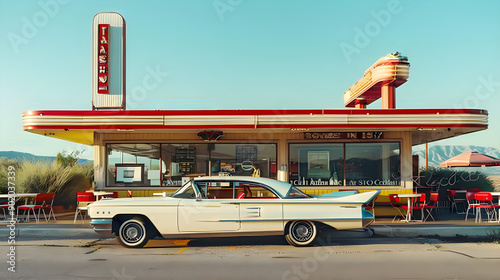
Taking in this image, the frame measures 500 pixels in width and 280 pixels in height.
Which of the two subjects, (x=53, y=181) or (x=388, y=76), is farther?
(x=388, y=76)

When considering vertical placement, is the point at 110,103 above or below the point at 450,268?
above

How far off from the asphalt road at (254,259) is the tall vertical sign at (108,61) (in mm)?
6226

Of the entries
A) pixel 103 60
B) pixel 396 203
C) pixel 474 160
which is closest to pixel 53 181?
pixel 103 60

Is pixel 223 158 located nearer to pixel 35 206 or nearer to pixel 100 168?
pixel 100 168

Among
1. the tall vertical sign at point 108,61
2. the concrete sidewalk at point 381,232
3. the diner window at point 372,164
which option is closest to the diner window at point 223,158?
the diner window at point 372,164

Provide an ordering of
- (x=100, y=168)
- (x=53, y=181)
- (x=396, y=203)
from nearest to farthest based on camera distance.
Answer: (x=396, y=203) < (x=100, y=168) < (x=53, y=181)

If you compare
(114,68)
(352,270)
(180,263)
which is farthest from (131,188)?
(352,270)

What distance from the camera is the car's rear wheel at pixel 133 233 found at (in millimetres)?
9719

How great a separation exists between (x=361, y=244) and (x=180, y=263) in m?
A: 4.20

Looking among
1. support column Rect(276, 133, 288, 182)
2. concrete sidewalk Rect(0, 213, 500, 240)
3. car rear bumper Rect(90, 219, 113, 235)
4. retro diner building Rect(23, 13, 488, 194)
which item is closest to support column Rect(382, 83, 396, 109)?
retro diner building Rect(23, 13, 488, 194)

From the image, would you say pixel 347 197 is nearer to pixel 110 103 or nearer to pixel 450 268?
pixel 450 268

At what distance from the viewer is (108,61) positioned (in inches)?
648

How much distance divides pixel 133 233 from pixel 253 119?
556cm

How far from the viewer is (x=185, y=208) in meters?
9.58
